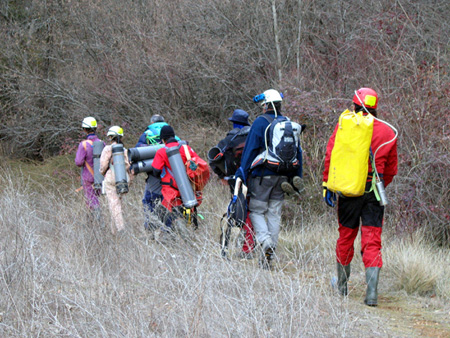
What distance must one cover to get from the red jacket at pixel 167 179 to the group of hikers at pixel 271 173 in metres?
0.01

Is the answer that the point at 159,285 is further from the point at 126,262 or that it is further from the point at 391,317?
the point at 391,317

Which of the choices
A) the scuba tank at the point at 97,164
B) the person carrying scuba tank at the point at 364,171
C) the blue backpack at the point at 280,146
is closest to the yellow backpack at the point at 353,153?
the person carrying scuba tank at the point at 364,171

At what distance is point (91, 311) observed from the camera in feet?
12.6

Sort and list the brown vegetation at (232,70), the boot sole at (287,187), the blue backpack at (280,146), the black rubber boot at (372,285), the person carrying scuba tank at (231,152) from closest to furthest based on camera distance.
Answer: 1. the black rubber boot at (372,285)
2. the blue backpack at (280,146)
3. the boot sole at (287,187)
4. the person carrying scuba tank at (231,152)
5. the brown vegetation at (232,70)

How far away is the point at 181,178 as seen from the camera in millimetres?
7105

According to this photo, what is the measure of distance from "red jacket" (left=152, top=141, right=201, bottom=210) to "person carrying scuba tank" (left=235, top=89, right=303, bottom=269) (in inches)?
54.8

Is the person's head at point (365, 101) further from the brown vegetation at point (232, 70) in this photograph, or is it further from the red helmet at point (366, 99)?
the brown vegetation at point (232, 70)

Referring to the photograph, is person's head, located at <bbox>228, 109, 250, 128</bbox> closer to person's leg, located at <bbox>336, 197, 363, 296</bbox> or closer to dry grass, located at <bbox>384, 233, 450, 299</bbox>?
dry grass, located at <bbox>384, 233, 450, 299</bbox>

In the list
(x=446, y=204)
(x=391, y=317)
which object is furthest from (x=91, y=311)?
(x=446, y=204)

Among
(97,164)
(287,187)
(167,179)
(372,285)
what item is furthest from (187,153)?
(372,285)

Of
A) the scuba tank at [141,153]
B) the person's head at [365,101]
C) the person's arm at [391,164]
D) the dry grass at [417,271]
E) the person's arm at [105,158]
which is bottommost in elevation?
the dry grass at [417,271]

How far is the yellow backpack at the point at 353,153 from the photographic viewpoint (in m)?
4.68

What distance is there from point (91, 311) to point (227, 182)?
3373 mm

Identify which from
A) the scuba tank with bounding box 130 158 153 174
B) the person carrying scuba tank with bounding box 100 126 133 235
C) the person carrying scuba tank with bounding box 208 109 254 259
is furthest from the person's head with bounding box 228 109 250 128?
the person carrying scuba tank with bounding box 100 126 133 235
